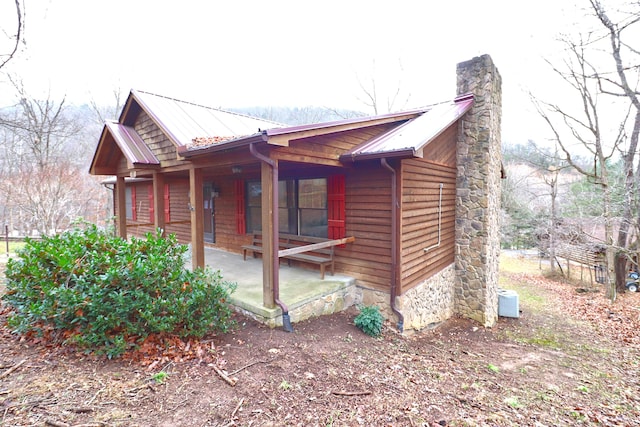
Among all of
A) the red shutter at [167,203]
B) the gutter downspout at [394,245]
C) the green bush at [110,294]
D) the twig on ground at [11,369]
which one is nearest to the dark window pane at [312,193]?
the gutter downspout at [394,245]

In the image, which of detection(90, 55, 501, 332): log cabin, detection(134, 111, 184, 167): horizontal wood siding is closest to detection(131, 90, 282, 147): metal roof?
detection(90, 55, 501, 332): log cabin

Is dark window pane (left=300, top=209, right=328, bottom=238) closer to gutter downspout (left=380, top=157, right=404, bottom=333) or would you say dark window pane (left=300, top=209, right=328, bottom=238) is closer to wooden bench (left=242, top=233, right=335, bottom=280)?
wooden bench (left=242, top=233, right=335, bottom=280)

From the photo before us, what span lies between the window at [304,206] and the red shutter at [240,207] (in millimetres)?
1273

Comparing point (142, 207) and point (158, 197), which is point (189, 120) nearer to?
point (158, 197)

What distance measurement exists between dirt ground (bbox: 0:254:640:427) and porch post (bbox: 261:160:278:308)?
0.52 m

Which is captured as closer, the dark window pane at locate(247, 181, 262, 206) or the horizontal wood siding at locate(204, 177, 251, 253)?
the dark window pane at locate(247, 181, 262, 206)

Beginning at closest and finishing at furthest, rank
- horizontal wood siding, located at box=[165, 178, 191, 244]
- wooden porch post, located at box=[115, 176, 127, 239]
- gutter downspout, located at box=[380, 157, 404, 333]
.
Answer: gutter downspout, located at box=[380, 157, 404, 333] < wooden porch post, located at box=[115, 176, 127, 239] < horizontal wood siding, located at box=[165, 178, 191, 244]

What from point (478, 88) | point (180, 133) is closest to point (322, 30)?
point (478, 88)

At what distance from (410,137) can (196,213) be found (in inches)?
154

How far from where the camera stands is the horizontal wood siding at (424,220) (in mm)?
5762

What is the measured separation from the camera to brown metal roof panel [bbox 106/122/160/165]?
21.0ft

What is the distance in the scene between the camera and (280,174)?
721cm

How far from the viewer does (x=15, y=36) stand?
4867mm

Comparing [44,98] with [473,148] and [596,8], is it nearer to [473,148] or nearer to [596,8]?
[473,148]
